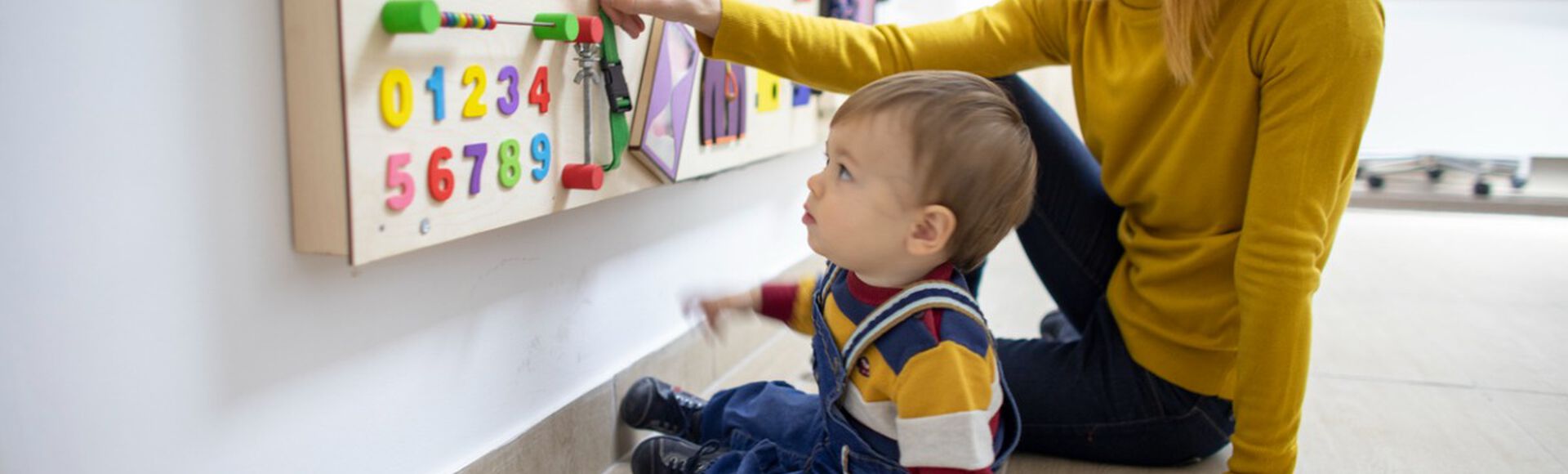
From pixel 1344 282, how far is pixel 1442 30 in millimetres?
1172

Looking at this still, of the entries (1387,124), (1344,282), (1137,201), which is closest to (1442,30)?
(1387,124)

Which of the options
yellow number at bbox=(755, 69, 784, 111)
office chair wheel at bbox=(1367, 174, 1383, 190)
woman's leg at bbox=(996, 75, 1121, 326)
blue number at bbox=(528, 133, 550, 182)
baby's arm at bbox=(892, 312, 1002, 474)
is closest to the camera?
baby's arm at bbox=(892, 312, 1002, 474)

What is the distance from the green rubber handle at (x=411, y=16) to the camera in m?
0.79

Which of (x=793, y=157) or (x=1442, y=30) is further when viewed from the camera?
(x=1442, y=30)

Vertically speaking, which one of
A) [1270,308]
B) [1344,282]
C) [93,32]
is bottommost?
[1344,282]

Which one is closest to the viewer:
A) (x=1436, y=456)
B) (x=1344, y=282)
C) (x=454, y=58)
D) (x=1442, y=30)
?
(x=454, y=58)

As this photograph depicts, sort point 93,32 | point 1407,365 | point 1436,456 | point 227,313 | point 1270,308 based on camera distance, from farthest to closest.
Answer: point 1407,365 < point 1436,456 < point 1270,308 < point 227,313 < point 93,32

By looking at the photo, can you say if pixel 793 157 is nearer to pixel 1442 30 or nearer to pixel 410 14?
pixel 410 14

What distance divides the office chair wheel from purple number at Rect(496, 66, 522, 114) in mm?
2781

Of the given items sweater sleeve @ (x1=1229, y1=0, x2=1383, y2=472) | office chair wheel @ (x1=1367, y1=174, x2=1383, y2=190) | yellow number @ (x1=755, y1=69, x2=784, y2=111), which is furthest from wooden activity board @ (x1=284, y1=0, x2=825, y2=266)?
office chair wheel @ (x1=1367, y1=174, x2=1383, y2=190)

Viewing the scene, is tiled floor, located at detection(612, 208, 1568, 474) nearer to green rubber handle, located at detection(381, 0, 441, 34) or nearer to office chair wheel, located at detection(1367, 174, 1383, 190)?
office chair wheel, located at detection(1367, 174, 1383, 190)

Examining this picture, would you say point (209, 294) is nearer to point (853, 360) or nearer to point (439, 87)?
point (439, 87)

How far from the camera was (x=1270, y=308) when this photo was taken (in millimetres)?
1032

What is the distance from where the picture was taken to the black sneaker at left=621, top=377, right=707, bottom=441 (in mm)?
1232
